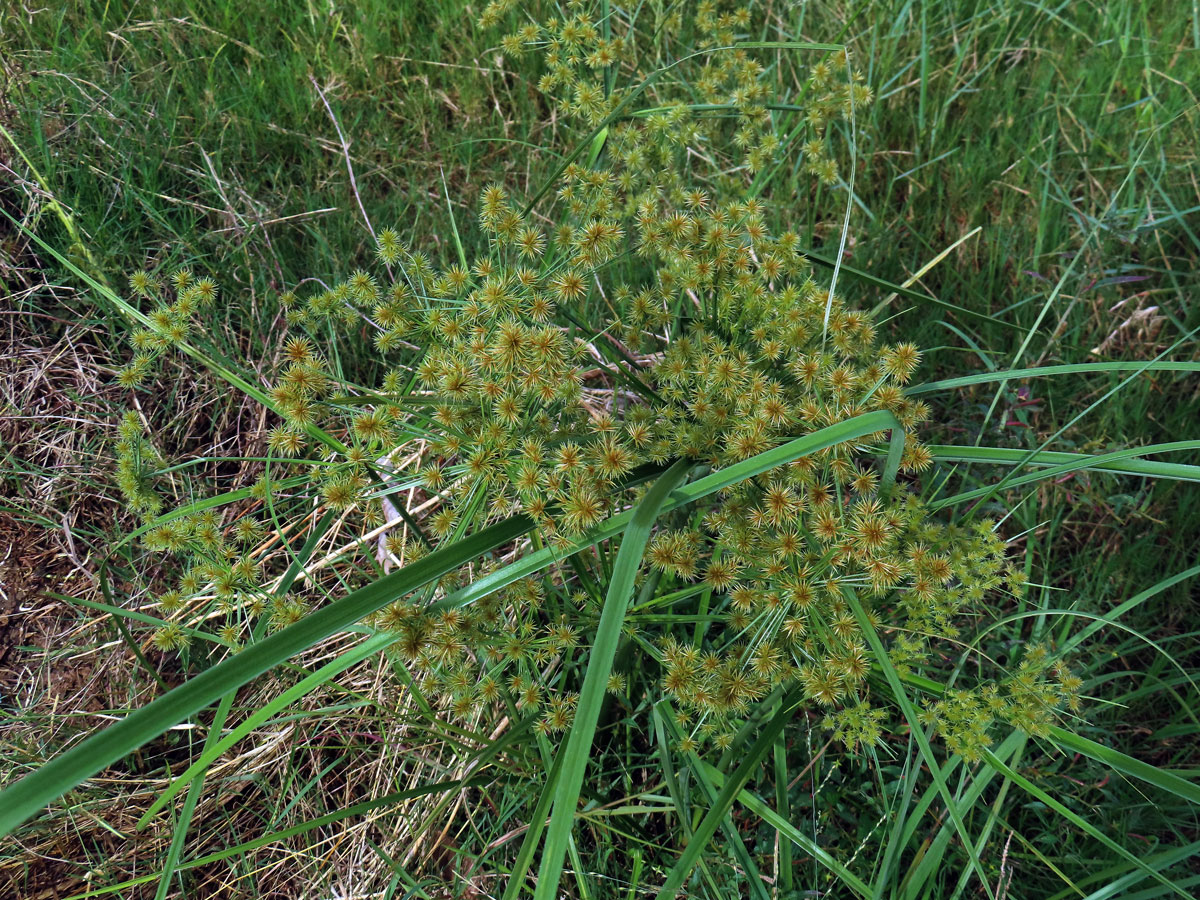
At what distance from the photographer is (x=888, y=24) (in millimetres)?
3004

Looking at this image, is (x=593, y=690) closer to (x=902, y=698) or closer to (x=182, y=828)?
(x=902, y=698)

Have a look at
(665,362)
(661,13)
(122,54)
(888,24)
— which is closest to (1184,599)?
(665,362)

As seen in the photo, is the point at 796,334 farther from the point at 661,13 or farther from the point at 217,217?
the point at 217,217

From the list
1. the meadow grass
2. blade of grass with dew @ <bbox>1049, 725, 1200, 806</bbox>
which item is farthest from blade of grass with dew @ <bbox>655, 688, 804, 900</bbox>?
blade of grass with dew @ <bbox>1049, 725, 1200, 806</bbox>

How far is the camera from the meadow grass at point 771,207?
5.52ft

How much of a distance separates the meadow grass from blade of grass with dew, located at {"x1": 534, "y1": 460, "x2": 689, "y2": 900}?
0.13ft

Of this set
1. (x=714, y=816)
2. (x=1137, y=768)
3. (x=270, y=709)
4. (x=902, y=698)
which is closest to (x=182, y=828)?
(x=270, y=709)

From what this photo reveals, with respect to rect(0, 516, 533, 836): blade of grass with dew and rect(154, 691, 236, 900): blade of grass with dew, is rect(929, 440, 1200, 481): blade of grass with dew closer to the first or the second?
rect(0, 516, 533, 836): blade of grass with dew

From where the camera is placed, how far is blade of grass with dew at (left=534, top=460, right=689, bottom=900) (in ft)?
3.16

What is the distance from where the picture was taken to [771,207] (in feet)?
8.22

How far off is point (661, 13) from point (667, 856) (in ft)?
5.90

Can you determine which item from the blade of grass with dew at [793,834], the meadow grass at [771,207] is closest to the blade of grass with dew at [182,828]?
the meadow grass at [771,207]

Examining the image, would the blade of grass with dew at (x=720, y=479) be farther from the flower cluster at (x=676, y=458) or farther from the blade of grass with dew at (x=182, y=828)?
the blade of grass with dew at (x=182, y=828)

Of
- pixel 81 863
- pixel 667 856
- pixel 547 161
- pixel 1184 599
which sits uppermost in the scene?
pixel 547 161
